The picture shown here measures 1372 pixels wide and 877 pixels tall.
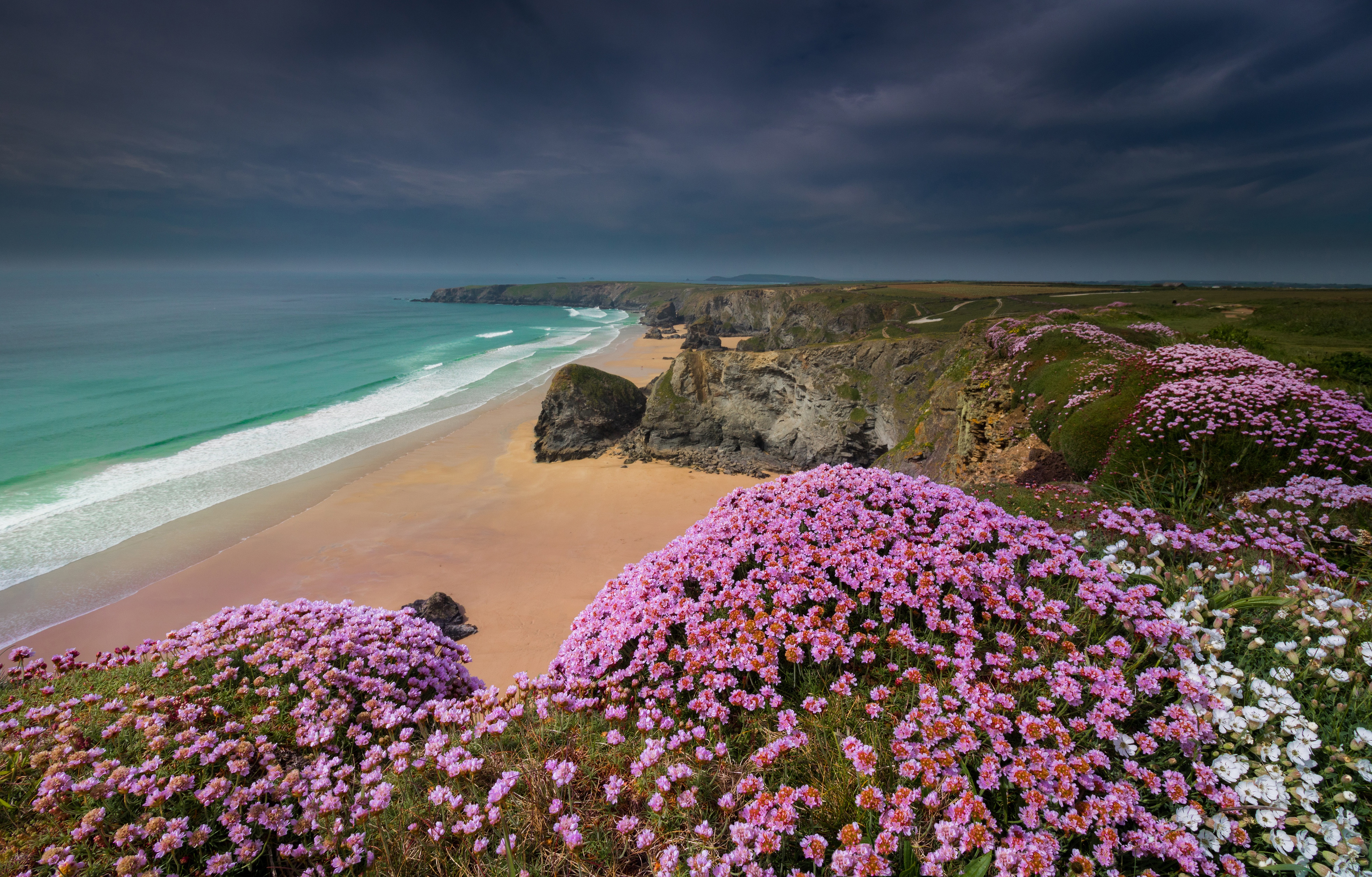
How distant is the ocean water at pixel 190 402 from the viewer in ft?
75.8

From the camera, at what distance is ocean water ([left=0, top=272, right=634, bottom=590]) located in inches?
909

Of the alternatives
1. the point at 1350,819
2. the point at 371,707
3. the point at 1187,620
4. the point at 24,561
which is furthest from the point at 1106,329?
the point at 24,561

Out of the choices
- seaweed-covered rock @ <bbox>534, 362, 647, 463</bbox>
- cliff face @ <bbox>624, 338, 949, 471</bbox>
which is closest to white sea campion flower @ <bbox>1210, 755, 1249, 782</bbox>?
cliff face @ <bbox>624, 338, 949, 471</bbox>

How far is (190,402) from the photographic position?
40.5 m

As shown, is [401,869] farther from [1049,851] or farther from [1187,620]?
[1187,620]

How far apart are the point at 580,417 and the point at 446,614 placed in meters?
17.8

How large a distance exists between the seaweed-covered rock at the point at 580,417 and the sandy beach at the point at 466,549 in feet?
3.45

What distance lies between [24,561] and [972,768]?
28.6 m

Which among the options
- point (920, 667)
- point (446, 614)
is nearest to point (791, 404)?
point (446, 614)

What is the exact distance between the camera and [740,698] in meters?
3.70

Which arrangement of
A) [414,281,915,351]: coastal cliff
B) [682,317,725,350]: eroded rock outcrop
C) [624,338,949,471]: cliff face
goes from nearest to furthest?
1. [624,338,949,471]: cliff face
2. [414,281,915,351]: coastal cliff
3. [682,317,725,350]: eroded rock outcrop

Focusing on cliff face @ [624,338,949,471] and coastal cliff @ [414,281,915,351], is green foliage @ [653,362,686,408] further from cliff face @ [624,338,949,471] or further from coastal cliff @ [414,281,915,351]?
coastal cliff @ [414,281,915,351]

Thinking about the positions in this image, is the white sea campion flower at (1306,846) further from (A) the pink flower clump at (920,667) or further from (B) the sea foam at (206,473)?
(B) the sea foam at (206,473)

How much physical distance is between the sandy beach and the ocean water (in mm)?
4611
